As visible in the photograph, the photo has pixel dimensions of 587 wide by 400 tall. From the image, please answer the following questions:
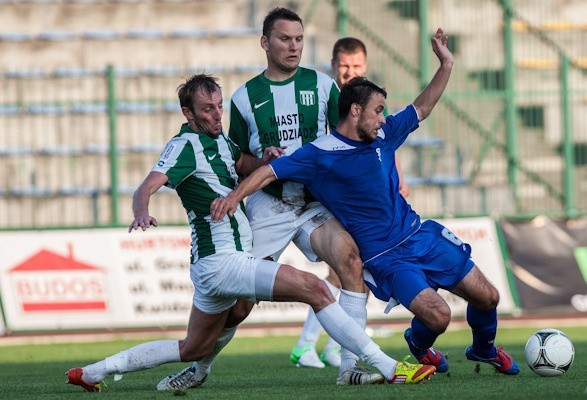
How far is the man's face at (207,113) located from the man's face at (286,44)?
0.77 metres

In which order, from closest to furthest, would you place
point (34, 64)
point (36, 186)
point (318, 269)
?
1. point (318, 269)
2. point (36, 186)
3. point (34, 64)

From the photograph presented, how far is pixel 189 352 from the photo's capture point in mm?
7727

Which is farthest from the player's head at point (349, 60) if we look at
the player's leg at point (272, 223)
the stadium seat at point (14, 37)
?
the stadium seat at point (14, 37)

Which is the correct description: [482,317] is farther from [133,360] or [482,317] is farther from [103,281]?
[103,281]

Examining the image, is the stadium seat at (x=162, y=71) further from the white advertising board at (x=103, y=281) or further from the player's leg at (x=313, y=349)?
the player's leg at (x=313, y=349)

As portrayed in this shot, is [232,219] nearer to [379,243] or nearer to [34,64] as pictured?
[379,243]

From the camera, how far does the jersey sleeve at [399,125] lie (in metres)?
8.12

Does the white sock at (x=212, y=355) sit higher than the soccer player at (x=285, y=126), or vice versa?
the soccer player at (x=285, y=126)

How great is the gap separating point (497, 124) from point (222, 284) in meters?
12.0

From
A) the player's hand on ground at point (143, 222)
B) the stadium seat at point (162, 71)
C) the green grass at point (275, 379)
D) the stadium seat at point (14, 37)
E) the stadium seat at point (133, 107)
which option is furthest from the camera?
the stadium seat at point (14, 37)

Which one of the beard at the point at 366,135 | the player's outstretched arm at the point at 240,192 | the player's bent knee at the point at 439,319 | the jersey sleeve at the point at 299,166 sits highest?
the beard at the point at 366,135

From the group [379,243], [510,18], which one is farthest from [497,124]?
[379,243]

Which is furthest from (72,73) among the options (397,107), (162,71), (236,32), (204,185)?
(204,185)

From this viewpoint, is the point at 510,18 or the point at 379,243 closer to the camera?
the point at 379,243
